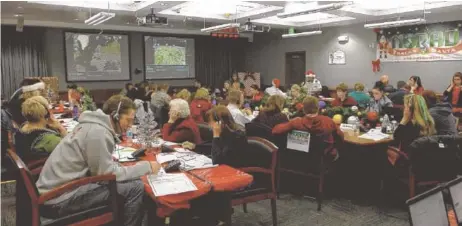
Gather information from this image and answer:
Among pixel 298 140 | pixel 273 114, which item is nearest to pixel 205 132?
pixel 273 114

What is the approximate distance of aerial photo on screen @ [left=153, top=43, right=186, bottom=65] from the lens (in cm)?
1239

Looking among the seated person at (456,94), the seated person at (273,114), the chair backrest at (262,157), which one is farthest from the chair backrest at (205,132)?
the seated person at (456,94)

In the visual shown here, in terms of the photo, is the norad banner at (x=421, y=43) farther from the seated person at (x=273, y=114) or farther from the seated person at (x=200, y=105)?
the seated person at (x=273, y=114)

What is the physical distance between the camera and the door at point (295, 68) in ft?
40.7

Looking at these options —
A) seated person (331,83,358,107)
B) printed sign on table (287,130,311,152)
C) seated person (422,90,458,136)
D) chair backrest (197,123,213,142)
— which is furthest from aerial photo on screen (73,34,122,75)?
seated person (422,90,458,136)

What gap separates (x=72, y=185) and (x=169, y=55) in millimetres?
10702

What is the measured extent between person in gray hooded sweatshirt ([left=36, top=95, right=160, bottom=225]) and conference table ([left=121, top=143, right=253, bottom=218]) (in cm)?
11

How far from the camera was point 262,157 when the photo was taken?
3.16m

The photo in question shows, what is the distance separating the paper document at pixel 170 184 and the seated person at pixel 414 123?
90.9 inches

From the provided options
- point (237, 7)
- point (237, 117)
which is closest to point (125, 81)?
point (237, 7)

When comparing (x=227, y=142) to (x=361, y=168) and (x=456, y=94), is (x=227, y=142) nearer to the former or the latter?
(x=361, y=168)

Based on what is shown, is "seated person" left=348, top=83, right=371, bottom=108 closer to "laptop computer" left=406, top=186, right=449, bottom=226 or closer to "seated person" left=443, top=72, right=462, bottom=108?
"seated person" left=443, top=72, right=462, bottom=108

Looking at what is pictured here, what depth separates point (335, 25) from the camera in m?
11.0

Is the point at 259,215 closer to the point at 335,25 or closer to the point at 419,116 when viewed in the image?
the point at 419,116
